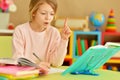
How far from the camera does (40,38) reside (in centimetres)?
147

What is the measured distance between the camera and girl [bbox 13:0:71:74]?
138 cm

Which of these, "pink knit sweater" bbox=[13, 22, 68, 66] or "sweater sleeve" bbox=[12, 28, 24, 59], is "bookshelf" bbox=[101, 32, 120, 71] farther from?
"sweater sleeve" bbox=[12, 28, 24, 59]

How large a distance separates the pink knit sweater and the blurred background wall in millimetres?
1911

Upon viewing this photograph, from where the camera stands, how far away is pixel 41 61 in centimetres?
146

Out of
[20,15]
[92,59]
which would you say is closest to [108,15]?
[20,15]

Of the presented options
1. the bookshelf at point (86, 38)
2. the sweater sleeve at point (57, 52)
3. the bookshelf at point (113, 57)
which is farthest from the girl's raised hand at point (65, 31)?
the bookshelf at point (113, 57)

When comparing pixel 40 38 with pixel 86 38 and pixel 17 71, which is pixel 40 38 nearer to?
pixel 17 71

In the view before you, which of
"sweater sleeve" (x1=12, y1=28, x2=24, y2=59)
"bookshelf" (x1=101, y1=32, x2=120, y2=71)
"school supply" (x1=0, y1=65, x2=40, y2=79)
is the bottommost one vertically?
"bookshelf" (x1=101, y1=32, x2=120, y2=71)

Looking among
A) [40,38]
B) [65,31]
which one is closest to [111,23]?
[40,38]

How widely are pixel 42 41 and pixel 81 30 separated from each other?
5.94ft

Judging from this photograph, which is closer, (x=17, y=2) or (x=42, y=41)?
(x=42, y=41)

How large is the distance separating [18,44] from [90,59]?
0.40m

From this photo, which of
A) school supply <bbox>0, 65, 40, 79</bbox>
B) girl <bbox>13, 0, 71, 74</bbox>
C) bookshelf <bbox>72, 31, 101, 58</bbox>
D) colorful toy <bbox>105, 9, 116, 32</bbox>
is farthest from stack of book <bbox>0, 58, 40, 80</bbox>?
colorful toy <bbox>105, 9, 116, 32</bbox>

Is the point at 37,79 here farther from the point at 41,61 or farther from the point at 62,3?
the point at 62,3
